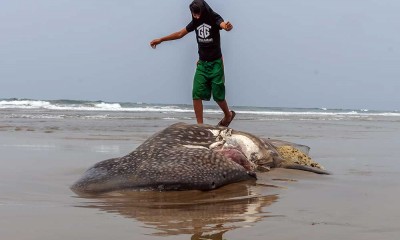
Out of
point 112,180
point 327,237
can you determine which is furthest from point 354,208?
point 112,180

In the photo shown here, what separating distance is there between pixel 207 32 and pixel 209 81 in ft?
1.92

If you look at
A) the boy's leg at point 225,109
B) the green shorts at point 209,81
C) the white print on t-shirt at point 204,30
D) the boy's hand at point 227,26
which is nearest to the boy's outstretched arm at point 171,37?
the white print on t-shirt at point 204,30

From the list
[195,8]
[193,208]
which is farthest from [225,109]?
[193,208]

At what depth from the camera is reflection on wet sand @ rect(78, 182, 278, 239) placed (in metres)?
2.59

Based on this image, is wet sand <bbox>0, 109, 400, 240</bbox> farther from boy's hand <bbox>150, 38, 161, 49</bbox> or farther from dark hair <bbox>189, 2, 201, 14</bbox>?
dark hair <bbox>189, 2, 201, 14</bbox>

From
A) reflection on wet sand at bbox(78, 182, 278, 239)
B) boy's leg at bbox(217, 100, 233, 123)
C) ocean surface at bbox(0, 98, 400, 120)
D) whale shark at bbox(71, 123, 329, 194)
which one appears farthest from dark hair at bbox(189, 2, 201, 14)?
ocean surface at bbox(0, 98, 400, 120)

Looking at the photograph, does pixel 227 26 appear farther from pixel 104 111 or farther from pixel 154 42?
pixel 104 111

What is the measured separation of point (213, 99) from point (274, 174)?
1653mm

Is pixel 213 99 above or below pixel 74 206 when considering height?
above

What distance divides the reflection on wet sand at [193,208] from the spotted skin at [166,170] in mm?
83

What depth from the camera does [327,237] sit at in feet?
8.05

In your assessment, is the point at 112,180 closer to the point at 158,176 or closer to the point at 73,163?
the point at 158,176

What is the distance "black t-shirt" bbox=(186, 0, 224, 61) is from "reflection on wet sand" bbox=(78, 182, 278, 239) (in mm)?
2449

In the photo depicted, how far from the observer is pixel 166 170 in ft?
12.6
